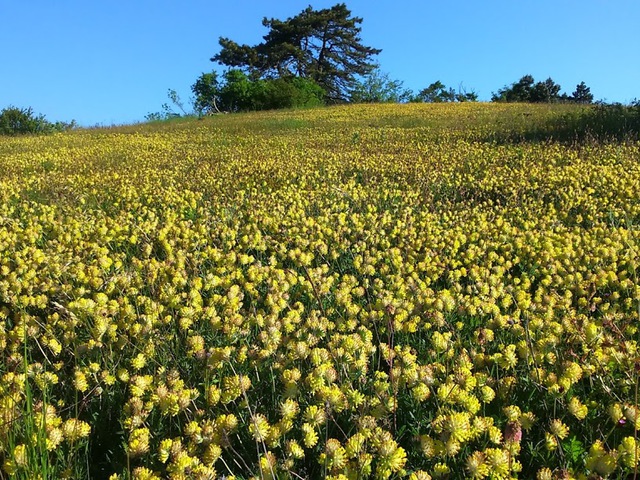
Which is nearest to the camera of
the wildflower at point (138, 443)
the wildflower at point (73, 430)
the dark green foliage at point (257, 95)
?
the wildflower at point (138, 443)

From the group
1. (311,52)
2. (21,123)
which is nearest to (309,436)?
(21,123)

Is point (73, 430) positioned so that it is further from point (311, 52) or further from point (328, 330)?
point (311, 52)

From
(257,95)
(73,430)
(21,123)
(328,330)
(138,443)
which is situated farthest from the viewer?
(257,95)

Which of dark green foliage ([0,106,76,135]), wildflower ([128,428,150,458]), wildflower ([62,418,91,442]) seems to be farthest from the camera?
dark green foliage ([0,106,76,135])

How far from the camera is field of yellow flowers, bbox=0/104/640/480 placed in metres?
1.82

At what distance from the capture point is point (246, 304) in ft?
12.0

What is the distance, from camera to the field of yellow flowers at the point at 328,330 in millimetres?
1817

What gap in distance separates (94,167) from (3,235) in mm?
5909

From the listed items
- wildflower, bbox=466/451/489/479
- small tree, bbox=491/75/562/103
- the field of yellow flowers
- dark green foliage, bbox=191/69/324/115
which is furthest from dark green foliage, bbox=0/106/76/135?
small tree, bbox=491/75/562/103

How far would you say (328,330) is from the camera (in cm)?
296

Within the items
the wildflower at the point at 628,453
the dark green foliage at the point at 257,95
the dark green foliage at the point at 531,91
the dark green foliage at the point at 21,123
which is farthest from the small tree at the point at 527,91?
the wildflower at the point at 628,453

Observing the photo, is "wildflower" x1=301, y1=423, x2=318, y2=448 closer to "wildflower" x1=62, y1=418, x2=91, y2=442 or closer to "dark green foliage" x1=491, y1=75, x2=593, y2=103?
"wildflower" x1=62, y1=418, x2=91, y2=442

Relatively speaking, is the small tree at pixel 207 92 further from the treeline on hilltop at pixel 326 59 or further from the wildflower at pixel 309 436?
the wildflower at pixel 309 436

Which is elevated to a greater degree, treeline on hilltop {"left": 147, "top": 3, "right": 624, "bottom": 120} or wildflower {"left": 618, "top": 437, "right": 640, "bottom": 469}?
treeline on hilltop {"left": 147, "top": 3, "right": 624, "bottom": 120}
